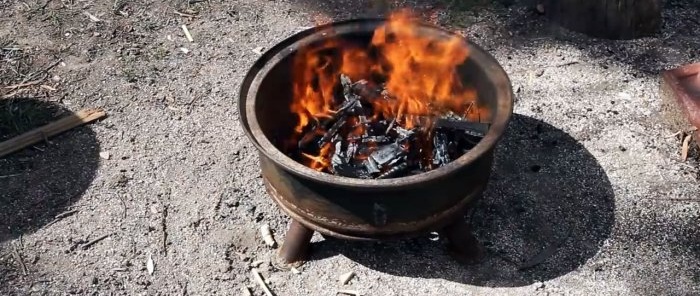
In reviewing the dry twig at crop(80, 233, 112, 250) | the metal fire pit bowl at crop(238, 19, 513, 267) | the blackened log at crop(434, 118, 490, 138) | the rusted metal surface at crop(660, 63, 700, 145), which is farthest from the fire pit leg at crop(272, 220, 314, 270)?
the rusted metal surface at crop(660, 63, 700, 145)

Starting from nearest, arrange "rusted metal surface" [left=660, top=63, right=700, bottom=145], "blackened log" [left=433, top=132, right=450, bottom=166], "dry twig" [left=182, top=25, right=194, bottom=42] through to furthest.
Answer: "blackened log" [left=433, top=132, right=450, bottom=166] < "rusted metal surface" [left=660, top=63, right=700, bottom=145] < "dry twig" [left=182, top=25, right=194, bottom=42]

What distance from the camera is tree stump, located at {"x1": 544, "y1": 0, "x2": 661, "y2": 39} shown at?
5059 millimetres

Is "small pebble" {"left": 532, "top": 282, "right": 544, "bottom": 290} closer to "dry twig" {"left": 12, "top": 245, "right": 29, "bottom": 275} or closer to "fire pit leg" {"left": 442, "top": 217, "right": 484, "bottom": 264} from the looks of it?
"fire pit leg" {"left": 442, "top": 217, "right": 484, "bottom": 264}

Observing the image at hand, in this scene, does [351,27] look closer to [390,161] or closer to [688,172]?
[390,161]

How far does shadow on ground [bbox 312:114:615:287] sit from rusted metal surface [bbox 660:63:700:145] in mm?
708

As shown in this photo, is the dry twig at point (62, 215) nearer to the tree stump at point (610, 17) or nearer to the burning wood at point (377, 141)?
the burning wood at point (377, 141)

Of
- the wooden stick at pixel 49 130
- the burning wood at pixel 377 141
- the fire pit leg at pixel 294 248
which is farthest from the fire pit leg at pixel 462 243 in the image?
the wooden stick at pixel 49 130

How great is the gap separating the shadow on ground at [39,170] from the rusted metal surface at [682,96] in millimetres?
3798

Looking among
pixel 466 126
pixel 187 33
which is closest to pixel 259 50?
pixel 187 33

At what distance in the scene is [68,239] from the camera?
4.04 metres

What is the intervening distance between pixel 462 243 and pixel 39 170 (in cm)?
273

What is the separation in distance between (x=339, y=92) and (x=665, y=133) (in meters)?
2.17

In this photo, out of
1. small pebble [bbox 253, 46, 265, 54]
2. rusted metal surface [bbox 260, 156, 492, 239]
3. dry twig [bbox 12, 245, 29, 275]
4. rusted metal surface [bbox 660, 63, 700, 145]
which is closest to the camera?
rusted metal surface [bbox 260, 156, 492, 239]

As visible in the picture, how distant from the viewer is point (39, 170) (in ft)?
14.6
